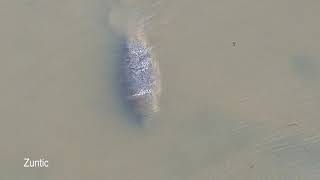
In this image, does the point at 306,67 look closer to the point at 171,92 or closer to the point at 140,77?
the point at 171,92

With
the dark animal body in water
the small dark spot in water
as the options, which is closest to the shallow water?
the small dark spot in water

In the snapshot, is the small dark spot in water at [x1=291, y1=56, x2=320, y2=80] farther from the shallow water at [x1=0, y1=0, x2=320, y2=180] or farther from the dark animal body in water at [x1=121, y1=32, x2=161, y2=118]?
the dark animal body in water at [x1=121, y1=32, x2=161, y2=118]

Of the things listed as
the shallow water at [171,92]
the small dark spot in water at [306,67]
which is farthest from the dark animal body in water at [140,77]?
the small dark spot in water at [306,67]

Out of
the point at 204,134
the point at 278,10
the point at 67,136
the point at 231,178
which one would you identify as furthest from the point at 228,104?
the point at 67,136

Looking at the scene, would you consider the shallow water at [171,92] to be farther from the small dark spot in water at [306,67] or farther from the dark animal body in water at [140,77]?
the dark animal body in water at [140,77]

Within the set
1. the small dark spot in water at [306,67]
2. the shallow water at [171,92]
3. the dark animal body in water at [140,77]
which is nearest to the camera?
the shallow water at [171,92]

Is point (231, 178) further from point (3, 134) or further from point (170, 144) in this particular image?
point (3, 134)

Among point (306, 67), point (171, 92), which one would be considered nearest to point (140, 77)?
point (171, 92)
